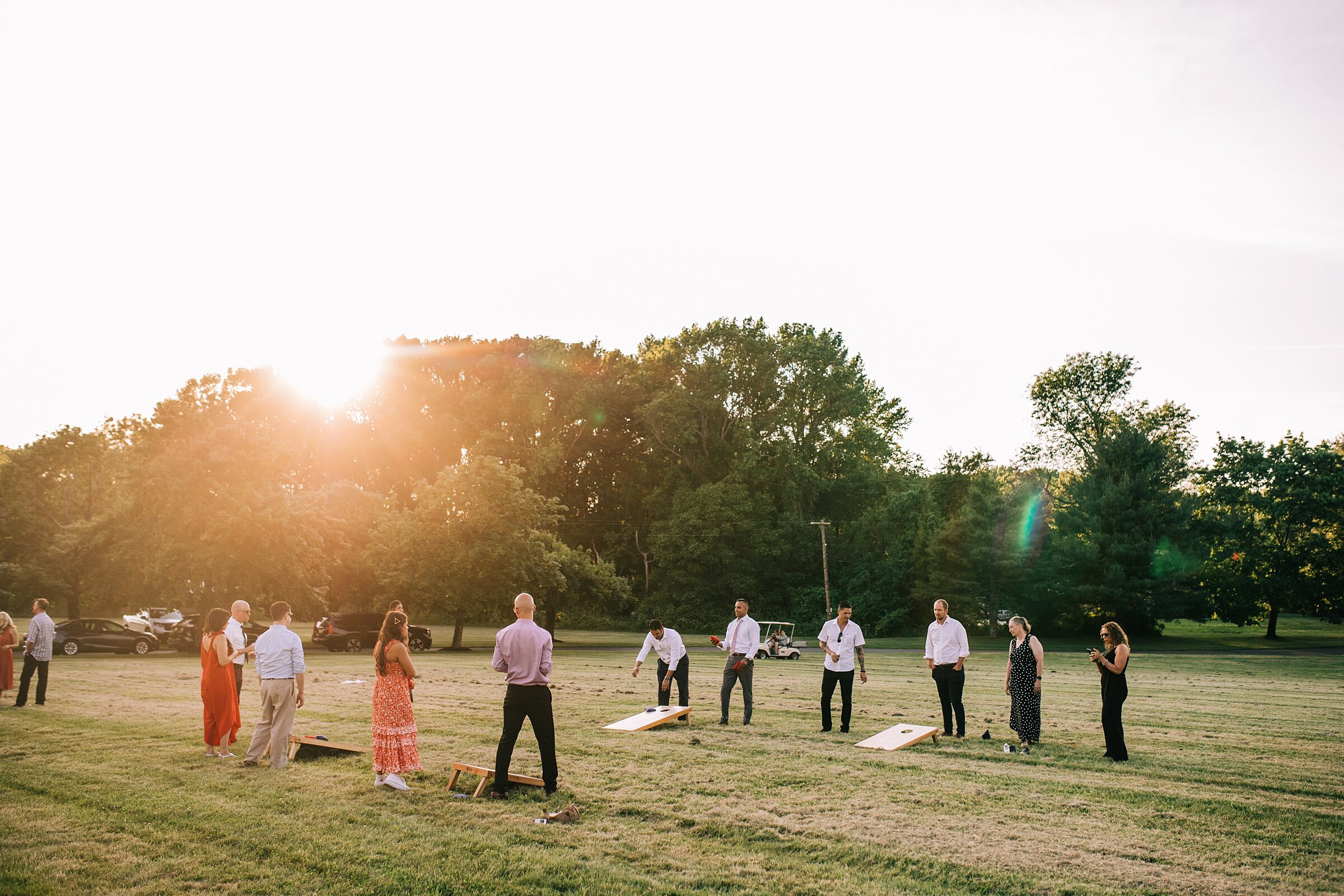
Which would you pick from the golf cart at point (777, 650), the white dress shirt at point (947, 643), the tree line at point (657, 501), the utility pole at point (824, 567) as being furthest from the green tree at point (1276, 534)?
the white dress shirt at point (947, 643)

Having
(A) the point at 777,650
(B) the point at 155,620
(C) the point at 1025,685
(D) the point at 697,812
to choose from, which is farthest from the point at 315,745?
(B) the point at 155,620

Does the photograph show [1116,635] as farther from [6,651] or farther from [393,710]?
[6,651]

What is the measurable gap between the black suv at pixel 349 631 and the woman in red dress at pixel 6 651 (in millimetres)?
19975

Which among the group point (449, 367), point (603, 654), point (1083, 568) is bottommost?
point (603, 654)

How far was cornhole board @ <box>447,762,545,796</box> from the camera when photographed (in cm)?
955

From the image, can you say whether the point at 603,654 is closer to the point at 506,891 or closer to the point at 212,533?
the point at 212,533

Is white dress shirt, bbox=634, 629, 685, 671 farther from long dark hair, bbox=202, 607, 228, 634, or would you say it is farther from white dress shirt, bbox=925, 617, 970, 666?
long dark hair, bbox=202, 607, 228, 634

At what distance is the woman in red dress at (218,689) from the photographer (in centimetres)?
1159

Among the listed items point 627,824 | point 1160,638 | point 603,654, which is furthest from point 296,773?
point 1160,638

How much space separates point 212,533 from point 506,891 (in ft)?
Result: 112

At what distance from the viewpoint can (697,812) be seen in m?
8.73

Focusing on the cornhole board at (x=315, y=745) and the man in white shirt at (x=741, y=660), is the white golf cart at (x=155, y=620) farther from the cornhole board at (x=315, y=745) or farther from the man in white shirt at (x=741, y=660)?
the man in white shirt at (x=741, y=660)

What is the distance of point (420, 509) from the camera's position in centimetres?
4141

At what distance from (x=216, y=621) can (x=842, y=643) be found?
913cm
